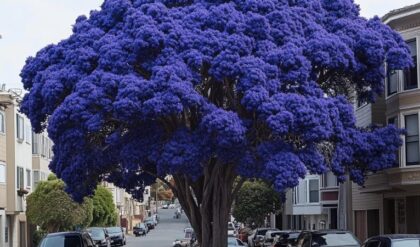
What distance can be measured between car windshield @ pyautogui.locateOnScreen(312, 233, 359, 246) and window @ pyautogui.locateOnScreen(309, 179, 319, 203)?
3333 cm

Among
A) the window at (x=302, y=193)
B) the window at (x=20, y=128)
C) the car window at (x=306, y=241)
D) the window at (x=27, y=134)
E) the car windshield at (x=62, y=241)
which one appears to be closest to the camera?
the car window at (x=306, y=241)

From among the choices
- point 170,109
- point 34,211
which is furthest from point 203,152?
point 34,211

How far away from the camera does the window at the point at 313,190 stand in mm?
57397

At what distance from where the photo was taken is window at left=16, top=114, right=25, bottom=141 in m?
46.4

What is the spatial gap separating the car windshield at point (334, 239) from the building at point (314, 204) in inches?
963

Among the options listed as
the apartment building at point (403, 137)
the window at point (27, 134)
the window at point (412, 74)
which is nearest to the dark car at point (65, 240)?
the apartment building at point (403, 137)

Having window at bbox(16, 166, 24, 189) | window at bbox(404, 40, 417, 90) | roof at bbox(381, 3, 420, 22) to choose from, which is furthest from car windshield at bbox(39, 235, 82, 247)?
window at bbox(16, 166, 24, 189)

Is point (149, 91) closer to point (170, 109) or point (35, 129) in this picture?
point (170, 109)

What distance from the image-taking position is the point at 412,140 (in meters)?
29.5

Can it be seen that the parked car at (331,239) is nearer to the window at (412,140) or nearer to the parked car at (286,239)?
the window at (412,140)

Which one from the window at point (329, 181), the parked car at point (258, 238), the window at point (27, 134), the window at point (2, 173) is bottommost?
the parked car at point (258, 238)

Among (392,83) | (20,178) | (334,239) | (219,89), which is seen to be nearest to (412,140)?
(392,83)

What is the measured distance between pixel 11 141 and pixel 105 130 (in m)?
20.8

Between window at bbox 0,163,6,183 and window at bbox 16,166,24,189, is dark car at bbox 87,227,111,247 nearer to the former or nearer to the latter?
window at bbox 16,166,24,189
